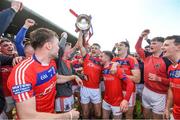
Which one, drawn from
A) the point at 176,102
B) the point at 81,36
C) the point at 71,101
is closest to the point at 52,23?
the point at 81,36

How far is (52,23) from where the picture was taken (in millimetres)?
11375

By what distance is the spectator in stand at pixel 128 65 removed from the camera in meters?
6.13

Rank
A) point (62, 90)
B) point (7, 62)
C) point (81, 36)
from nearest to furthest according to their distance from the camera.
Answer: point (7, 62) < point (62, 90) < point (81, 36)

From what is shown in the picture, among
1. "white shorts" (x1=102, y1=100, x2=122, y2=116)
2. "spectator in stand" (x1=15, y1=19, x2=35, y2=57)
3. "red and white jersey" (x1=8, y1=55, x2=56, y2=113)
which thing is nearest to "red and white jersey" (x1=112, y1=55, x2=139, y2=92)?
"white shorts" (x1=102, y1=100, x2=122, y2=116)

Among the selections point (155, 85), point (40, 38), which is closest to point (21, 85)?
point (40, 38)

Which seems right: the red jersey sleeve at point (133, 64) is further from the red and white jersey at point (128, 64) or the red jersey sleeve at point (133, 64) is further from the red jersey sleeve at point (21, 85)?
the red jersey sleeve at point (21, 85)

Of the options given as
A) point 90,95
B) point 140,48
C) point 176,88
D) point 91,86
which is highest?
point 140,48

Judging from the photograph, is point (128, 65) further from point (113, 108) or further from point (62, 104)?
point (62, 104)

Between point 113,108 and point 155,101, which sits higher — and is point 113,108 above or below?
below

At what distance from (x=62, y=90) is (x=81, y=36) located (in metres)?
1.37

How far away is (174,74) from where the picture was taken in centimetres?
443

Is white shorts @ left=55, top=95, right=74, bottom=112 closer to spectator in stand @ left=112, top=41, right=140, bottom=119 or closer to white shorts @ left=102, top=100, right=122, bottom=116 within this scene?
white shorts @ left=102, top=100, right=122, bottom=116

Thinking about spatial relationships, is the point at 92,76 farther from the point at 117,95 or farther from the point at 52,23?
the point at 52,23

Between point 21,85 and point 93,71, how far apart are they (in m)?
4.32
